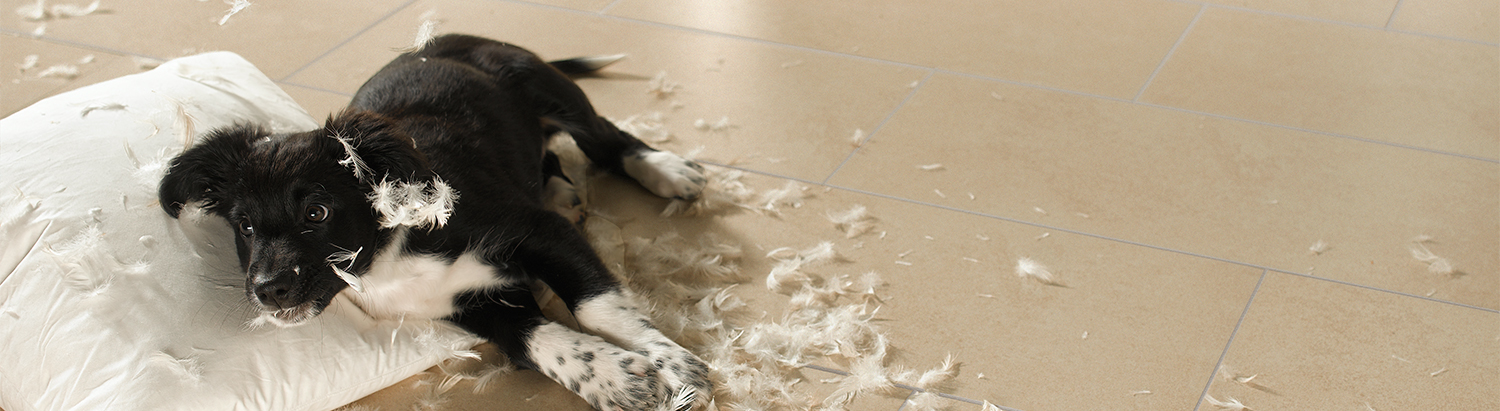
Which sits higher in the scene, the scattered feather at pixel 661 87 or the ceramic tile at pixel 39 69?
the ceramic tile at pixel 39 69

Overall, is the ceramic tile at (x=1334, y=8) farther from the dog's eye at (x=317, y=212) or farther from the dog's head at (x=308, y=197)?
the dog's eye at (x=317, y=212)

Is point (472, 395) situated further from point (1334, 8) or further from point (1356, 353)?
point (1334, 8)

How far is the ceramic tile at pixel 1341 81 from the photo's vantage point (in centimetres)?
290

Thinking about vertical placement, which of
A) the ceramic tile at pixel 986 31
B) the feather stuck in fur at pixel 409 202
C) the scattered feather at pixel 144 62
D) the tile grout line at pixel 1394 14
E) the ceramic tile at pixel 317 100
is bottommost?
the tile grout line at pixel 1394 14

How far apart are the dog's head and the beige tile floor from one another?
1.34 feet

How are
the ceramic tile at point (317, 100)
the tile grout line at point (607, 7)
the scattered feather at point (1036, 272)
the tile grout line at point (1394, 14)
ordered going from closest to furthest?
the scattered feather at point (1036, 272), the ceramic tile at point (317, 100), the tile grout line at point (1394, 14), the tile grout line at point (607, 7)

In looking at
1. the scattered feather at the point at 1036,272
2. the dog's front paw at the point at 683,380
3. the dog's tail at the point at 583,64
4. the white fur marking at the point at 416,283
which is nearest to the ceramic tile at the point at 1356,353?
the scattered feather at the point at 1036,272

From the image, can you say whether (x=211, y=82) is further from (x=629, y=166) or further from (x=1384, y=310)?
(x=1384, y=310)

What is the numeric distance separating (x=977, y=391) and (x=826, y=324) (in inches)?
12.7

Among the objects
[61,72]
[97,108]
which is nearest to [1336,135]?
[97,108]

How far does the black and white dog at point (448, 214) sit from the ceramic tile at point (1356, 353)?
1018 millimetres

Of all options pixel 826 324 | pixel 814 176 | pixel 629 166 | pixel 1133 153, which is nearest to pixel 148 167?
pixel 629 166

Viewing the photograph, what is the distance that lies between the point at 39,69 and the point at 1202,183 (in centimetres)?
338

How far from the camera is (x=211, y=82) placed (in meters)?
2.36
